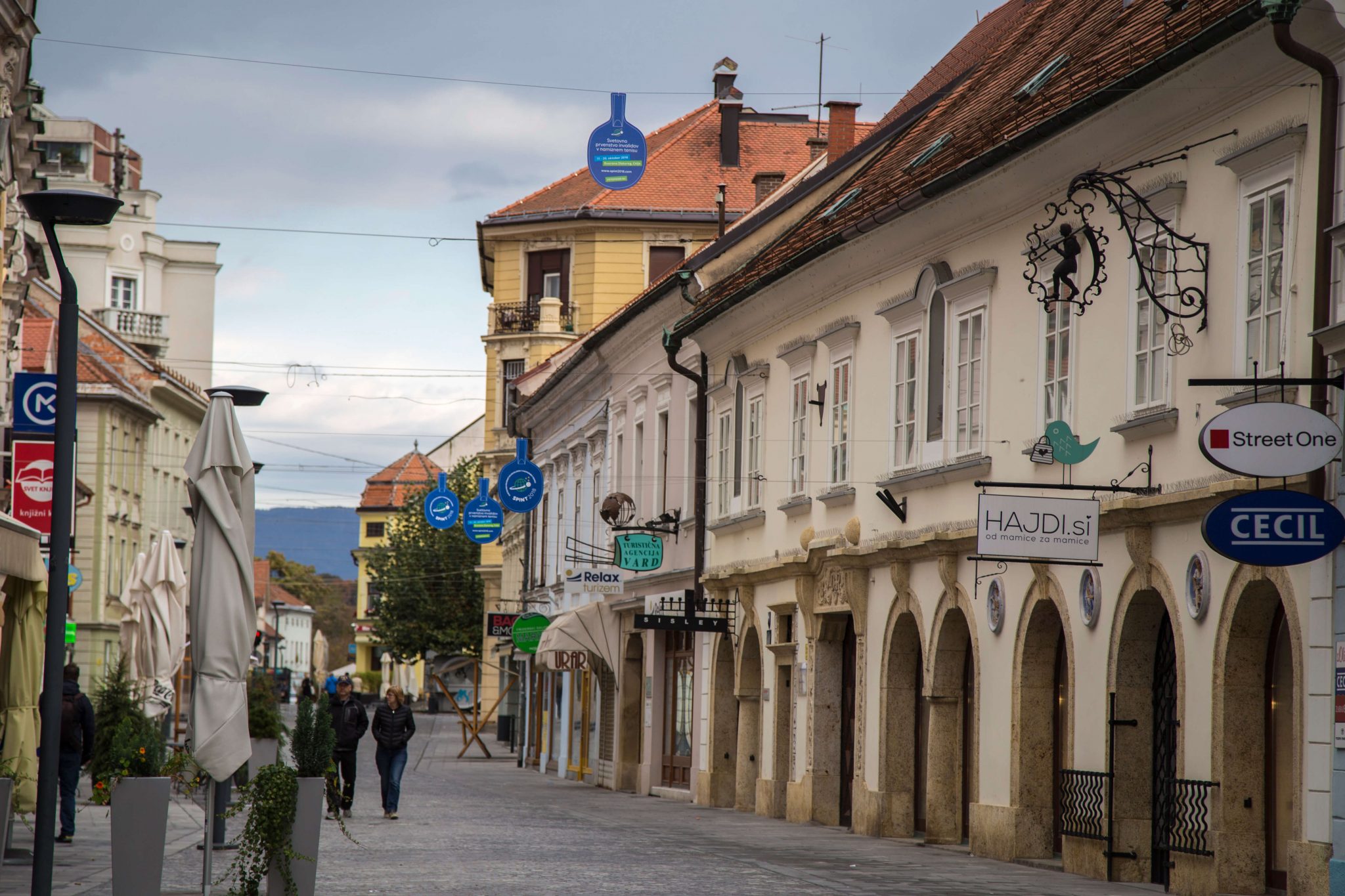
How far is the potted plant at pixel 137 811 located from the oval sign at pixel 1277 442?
7.44m

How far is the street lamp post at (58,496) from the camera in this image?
12.0 meters

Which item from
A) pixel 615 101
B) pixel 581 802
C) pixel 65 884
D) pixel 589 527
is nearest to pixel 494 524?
pixel 589 527

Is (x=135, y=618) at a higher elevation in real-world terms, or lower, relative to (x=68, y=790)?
higher

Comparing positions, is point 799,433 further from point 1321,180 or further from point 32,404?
point 1321,180

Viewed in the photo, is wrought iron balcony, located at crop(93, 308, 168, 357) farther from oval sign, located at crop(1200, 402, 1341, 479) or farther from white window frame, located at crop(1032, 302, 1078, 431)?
oval sign, located at crop(1200, 402, 1341, 479)

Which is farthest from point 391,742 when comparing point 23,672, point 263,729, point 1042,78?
point 1042,78

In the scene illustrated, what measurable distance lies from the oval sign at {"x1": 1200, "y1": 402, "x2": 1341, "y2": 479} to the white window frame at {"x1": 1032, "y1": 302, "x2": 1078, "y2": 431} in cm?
525

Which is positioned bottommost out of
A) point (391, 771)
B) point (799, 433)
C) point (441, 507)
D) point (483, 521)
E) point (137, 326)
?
point (391, 771)

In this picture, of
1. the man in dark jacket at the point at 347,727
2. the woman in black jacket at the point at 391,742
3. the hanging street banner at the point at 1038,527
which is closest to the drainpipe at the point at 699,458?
the woman in black jacket at the point at 391,742

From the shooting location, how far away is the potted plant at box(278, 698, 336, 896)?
1289 cm

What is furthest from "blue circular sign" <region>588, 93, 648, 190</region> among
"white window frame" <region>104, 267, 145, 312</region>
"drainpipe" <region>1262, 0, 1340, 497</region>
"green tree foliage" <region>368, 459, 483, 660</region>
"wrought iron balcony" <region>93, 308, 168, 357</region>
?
"white window frame" <region>104, 267, 145, 312</region>

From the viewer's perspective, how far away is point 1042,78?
68.7ft

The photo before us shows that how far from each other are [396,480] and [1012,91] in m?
111

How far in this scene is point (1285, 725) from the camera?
48.5 ft
